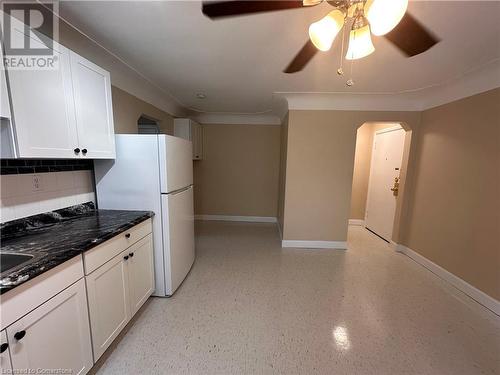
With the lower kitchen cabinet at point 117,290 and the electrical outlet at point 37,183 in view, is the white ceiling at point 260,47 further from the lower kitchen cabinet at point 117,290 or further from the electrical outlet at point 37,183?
the lower kitchen cabinet at point 117,290

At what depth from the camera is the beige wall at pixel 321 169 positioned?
3113mm

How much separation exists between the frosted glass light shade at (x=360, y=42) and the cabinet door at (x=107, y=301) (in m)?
2.10

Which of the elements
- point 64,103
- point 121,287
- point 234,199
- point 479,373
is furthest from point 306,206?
point 64,103

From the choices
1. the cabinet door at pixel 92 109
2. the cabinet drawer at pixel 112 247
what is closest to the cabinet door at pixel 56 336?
the cabinet drawer at pixel 112 247

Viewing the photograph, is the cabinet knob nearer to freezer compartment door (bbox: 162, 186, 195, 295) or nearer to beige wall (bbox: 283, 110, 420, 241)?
freezer compartment door (bbox: 162, 186, 195, 295)

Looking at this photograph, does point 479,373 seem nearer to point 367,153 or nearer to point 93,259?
point 93,259

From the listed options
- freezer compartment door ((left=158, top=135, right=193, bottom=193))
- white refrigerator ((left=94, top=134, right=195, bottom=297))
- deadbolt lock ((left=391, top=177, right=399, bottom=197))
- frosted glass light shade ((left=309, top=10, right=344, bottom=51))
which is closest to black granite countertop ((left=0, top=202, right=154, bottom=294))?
white refrigerator ((left=94, top=134, right=195, bottom=297))

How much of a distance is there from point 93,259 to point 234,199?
140 inches

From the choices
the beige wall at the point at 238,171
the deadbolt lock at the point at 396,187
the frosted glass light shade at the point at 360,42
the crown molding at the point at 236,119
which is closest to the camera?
the frosted glass light shade at the point at 360,42

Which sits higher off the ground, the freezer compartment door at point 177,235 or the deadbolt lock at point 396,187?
the deadbolt lock at point 396,187

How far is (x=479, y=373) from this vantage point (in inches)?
56.3

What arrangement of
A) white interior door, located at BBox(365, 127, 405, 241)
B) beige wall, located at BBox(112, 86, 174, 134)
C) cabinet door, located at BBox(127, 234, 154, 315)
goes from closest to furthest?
1. cabinet door, located at BBox(127, 234, 154, 315)
2. beige wall, located at BBox(112, 86, 174, 134)
3. white interior door, located at BBox(365, 127, 405, 241)

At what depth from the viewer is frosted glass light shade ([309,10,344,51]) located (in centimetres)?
108

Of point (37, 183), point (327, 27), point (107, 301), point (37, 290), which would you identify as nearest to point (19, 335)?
point (37, 290)
